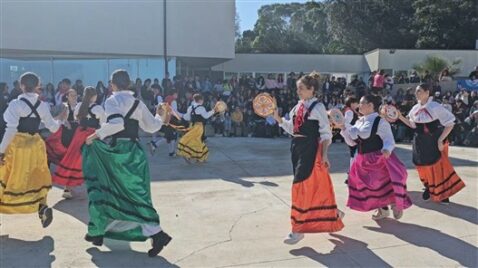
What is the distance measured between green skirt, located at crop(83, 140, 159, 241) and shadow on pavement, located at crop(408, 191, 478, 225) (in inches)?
144

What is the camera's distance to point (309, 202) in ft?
15.5

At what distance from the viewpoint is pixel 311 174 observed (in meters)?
4.77

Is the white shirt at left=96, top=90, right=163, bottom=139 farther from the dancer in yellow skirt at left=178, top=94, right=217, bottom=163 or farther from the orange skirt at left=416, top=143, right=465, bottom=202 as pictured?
the dancer in yellow skirt at left=178, top=94, right=217, bottom=163

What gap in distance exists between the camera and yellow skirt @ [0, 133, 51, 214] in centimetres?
→ 505

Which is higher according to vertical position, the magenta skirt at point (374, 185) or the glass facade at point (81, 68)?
the glass facade at point (81, 68)

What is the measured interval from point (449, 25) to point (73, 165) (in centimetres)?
3351

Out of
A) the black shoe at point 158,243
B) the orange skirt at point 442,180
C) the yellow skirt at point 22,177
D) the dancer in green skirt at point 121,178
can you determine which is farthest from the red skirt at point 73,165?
the orange skirt at point 442,180

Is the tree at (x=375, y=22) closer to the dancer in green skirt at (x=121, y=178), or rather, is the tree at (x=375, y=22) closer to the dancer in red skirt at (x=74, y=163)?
the dancer in red skirt at (x=74, y=163)

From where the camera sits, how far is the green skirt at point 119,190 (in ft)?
14.4

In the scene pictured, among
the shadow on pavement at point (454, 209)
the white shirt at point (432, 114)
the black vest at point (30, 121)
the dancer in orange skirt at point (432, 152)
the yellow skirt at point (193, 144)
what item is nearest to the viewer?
the black vest at point (30, 121)

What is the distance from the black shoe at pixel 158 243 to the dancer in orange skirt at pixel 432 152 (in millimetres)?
3497

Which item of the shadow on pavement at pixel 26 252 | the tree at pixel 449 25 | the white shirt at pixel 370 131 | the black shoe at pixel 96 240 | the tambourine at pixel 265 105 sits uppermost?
the tree at pixel 449 25

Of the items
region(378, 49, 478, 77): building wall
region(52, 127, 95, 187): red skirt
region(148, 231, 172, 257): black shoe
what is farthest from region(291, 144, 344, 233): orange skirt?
region(378, 49, 478, 77): building wall

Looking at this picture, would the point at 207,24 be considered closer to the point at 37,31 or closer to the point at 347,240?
the point at 37,31
